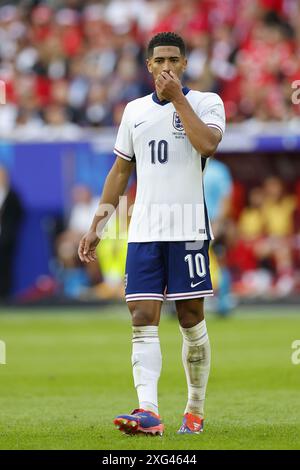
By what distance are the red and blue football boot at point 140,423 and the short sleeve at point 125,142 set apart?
169cm

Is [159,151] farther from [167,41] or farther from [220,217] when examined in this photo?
[220,217]

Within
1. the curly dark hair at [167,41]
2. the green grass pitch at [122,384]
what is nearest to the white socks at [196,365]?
the green grass pitch at [122,384]

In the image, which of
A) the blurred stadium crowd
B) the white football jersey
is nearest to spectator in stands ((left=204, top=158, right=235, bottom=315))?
the blurred stadium crowd

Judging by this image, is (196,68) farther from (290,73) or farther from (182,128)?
(182,128)

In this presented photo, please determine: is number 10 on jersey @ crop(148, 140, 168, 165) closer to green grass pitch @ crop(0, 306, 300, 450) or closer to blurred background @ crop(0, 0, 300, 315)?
green grass pitch @ crop(0, 306, 300, 450)

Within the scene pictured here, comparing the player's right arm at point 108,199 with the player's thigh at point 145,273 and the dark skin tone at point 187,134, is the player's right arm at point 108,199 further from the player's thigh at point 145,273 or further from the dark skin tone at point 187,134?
the player's thigh at point 145,273

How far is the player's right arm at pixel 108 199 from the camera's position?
7555 mm

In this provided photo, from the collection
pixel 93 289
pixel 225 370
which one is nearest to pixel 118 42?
pixel 93 289

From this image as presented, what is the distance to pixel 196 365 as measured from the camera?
755cm

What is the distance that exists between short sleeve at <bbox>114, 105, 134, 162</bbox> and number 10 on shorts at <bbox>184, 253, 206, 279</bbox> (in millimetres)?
782

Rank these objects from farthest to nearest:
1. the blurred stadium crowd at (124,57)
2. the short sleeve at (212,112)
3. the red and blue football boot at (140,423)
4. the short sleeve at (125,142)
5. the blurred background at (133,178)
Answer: the blurred stadium crowd at (124,57) < the blurred background at (133,178) < the short sleeve at (125,142) < the short sleeve at (212,112) < the red and blue football boot at (140,423)

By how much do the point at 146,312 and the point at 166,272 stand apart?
1.03ft

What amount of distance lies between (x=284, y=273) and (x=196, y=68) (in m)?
4.27

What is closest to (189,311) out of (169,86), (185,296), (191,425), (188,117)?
(185,296)
